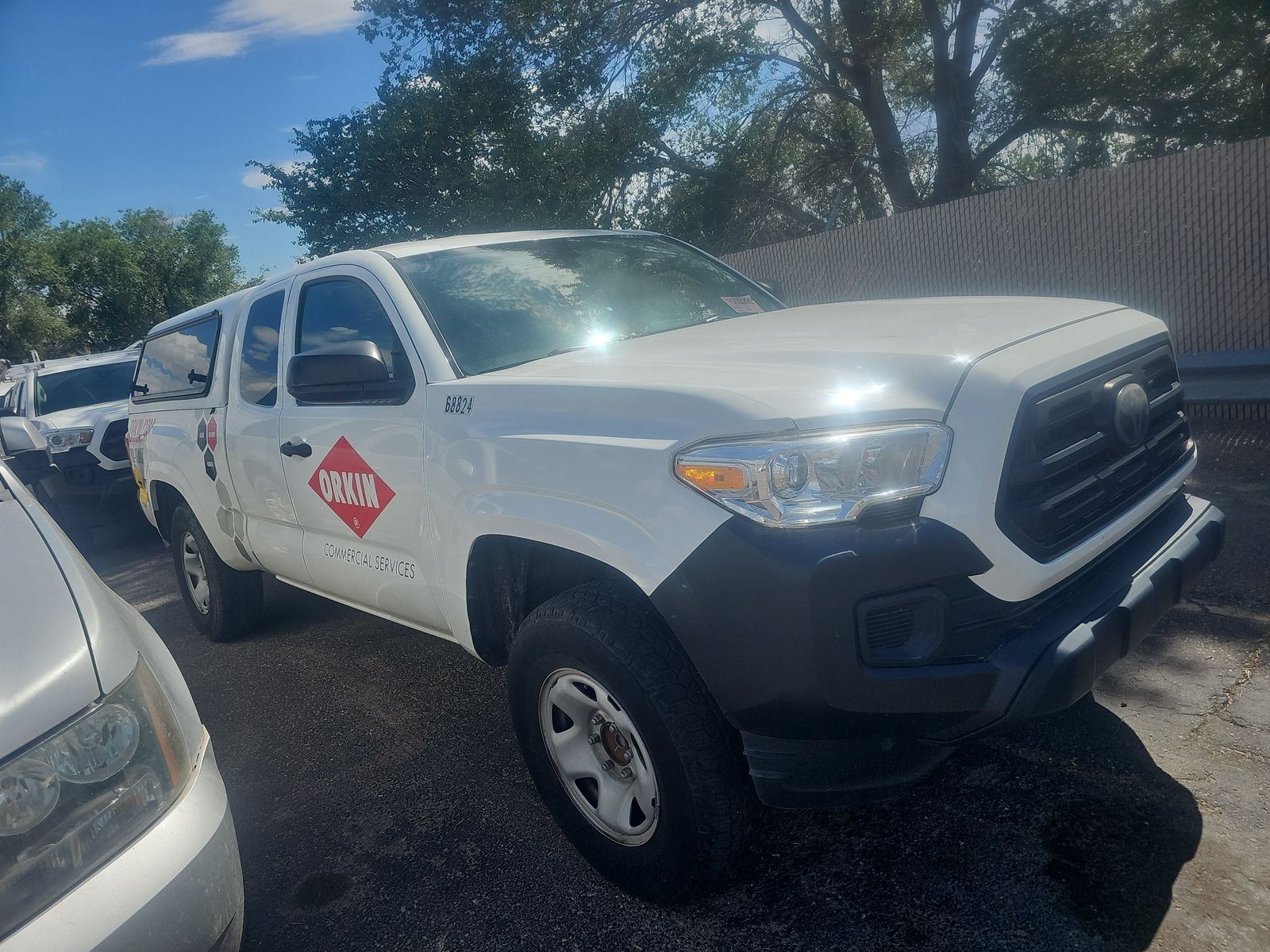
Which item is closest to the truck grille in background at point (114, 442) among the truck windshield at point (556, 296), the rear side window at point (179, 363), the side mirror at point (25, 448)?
the rear side window at point (179, 363)

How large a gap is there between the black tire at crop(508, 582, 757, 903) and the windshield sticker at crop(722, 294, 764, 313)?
6.10 ft

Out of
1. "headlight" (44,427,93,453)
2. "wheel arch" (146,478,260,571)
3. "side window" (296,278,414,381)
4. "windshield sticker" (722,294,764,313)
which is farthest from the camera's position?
"headlight" (44,427,93,453)

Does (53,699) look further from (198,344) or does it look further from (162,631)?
(162,631)

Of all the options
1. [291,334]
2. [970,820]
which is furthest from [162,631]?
[970,820]

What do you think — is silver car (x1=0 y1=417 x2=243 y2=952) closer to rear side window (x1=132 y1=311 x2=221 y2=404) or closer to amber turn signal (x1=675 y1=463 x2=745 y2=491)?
amber turn signal (x1=675 y1=463 x2=745 y2=491)

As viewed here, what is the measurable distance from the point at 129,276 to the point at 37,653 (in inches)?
2051

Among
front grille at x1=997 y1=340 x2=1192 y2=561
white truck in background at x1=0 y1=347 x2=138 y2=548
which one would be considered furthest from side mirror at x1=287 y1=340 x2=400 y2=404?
white truck in background at x1=0 y1=347 x2=138 y2=548

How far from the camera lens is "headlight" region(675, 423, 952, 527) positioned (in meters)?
2.10

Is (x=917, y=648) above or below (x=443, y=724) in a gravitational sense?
above

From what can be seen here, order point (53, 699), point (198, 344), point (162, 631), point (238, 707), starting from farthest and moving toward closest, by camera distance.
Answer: point (162, 631) → point (198, 344) → point (238, 707) → point (53, 699)

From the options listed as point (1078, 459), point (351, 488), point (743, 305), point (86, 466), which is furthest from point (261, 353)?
point (86, 466)

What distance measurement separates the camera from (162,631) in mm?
5738

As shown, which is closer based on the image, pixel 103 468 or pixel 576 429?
pixel 576 429

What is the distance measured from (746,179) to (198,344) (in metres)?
14.6
